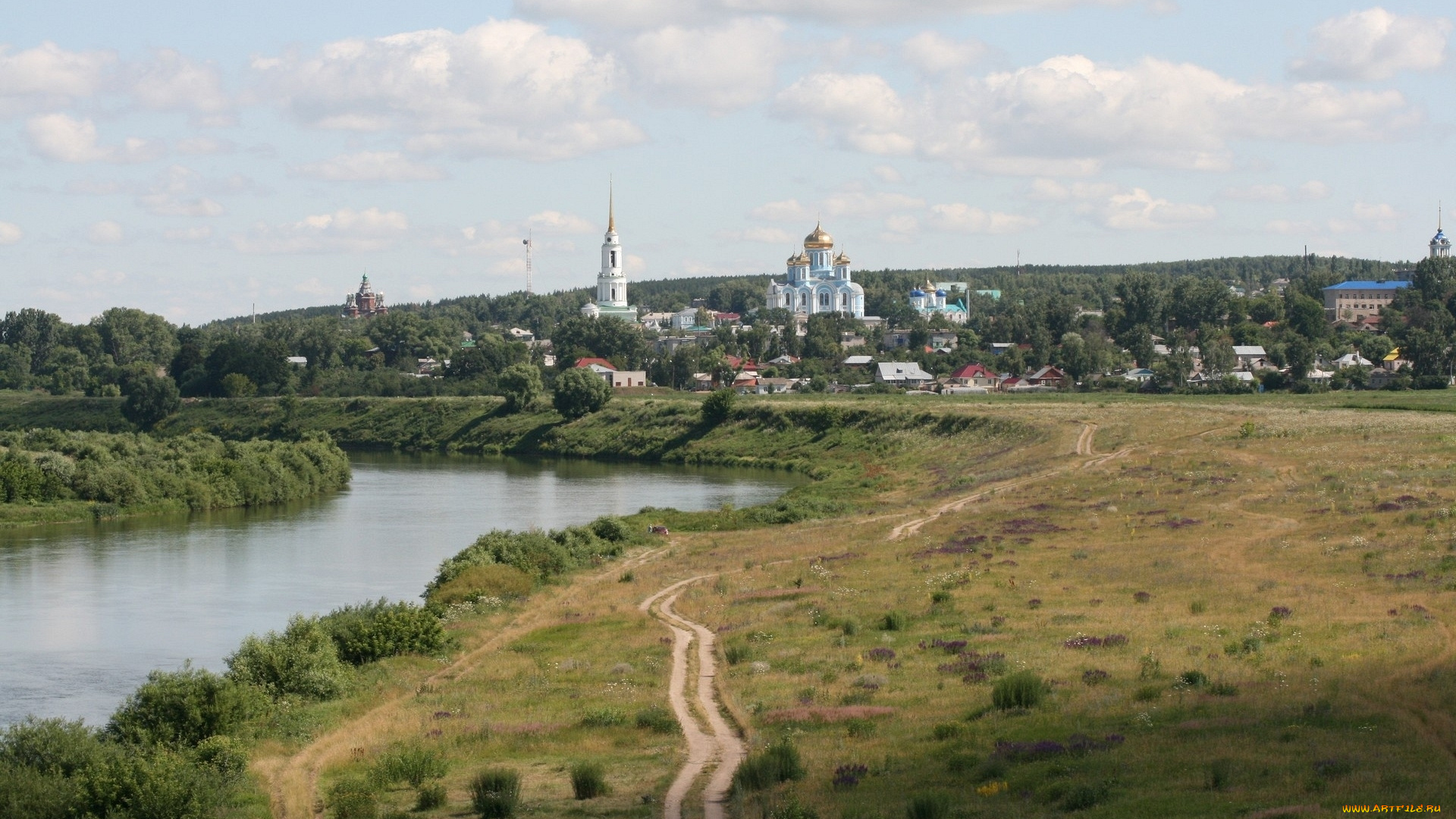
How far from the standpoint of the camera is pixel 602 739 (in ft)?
71.2

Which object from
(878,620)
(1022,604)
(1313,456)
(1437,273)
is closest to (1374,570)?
(1022,604)

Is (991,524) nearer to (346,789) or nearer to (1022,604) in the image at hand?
(1022,604)

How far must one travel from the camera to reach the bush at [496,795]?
18.0m

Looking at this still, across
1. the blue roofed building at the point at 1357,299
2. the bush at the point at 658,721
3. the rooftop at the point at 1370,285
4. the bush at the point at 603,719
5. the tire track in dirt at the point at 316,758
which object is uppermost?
the rooftop at the point at 1370,285

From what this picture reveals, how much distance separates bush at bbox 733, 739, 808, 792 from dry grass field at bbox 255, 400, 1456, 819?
0.69 feet

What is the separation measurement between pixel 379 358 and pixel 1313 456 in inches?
4580

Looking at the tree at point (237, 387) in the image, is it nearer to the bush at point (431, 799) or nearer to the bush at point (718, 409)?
the bush at point (718, 409)

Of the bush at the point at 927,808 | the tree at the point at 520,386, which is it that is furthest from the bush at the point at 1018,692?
the tree at the point at 520,386

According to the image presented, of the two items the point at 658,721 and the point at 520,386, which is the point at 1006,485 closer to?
the point at 658,721

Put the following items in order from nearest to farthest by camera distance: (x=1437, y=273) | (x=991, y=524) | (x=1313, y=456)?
(x=991, y=524) → (x=1313, y=456) → (x=1437, y=273)

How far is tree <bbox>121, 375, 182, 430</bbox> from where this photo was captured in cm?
11862

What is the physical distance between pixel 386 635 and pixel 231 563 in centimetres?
2190

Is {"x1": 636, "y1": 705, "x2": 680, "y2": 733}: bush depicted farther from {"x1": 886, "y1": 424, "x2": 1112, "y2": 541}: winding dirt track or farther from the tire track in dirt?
{"x1": 886, "y1": 424, "x2": 1112, "y2": 541}: winding dirt track

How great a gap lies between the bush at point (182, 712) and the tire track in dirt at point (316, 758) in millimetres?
1424
